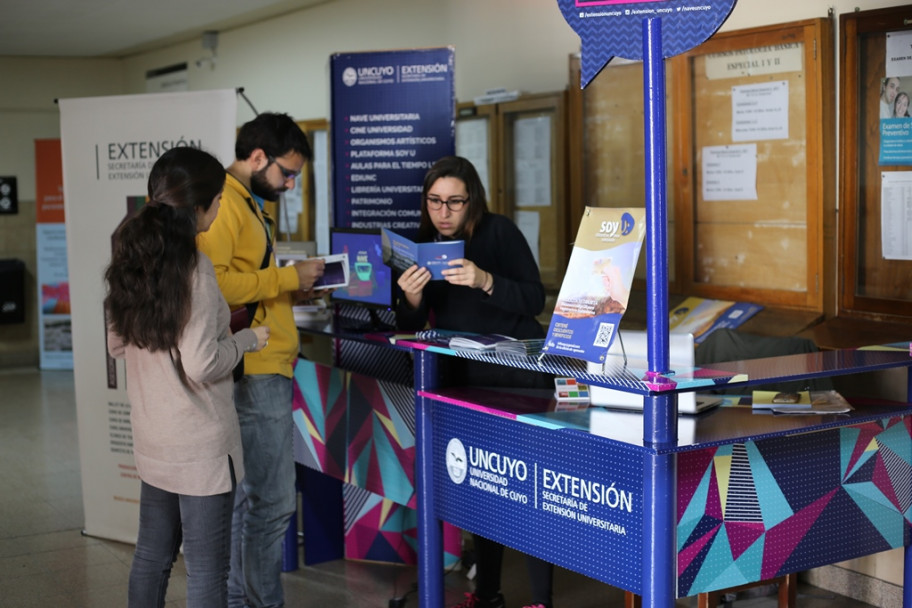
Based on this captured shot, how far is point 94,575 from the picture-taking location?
4.46 m

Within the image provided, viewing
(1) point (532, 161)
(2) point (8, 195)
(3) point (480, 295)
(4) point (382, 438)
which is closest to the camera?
(3) point (480, 295)

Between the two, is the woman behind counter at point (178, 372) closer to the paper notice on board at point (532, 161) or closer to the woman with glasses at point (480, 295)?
the woman with glasses at point (480, 295)

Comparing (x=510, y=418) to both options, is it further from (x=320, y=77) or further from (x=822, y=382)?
(x=320, y=77)

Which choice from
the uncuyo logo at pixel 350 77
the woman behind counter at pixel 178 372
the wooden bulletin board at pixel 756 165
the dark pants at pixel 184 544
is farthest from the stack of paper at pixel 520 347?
the uncuyo logo at pixel 350 77

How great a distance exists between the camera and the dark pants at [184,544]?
2809mm

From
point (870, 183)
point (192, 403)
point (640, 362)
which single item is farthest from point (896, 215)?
point (192, 403)

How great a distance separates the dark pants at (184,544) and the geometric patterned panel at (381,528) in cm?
157

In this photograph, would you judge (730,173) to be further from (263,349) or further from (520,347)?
(263,349)

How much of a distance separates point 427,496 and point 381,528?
119 centimetres

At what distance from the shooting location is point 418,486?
3395 mm

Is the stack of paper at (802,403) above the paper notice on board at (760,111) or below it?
below

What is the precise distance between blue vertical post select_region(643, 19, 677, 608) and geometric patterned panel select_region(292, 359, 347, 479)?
190 cm

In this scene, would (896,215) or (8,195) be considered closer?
(896,215)

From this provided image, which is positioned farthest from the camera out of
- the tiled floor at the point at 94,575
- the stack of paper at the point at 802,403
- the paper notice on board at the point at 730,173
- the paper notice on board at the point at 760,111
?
the paper notice on board at the point at 730,173
